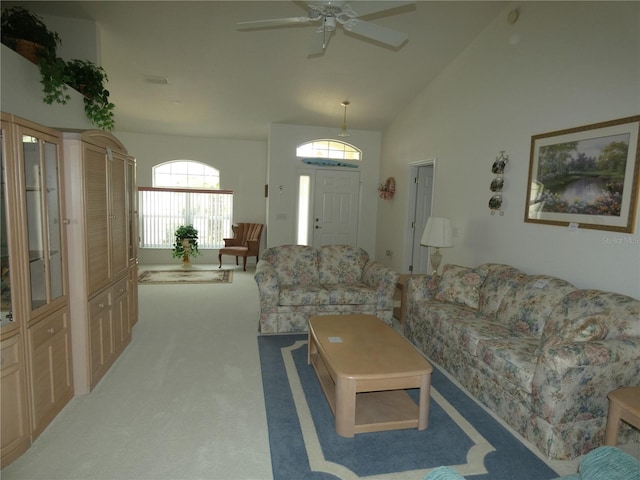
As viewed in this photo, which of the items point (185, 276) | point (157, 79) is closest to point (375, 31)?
point (157, 79)

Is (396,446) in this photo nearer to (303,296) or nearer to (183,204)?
(303,296)

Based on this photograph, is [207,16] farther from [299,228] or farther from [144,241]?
[144,241]

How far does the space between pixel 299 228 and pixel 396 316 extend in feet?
9.65

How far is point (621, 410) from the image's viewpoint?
1967mm

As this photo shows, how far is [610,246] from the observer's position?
2.80 m

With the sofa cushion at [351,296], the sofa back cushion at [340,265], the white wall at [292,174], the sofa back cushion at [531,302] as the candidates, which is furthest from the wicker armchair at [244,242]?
the sofa back cushion at [531,302]

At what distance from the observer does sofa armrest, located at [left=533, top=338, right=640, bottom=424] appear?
203 centimetres

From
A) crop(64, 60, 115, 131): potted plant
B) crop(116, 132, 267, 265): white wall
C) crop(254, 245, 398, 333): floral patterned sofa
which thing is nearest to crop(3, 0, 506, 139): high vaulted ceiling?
crop(64, 60, 115, 131): potted plant

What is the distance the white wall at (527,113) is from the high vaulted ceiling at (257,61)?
469 millimetres

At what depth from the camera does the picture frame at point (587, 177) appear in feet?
8.79

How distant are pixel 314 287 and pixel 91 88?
293cm

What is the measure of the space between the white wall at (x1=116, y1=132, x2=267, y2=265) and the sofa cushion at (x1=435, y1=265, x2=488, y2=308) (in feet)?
16.5

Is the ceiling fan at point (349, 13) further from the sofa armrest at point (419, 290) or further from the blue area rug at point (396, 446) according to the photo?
the blue area rug at point (396, 446)

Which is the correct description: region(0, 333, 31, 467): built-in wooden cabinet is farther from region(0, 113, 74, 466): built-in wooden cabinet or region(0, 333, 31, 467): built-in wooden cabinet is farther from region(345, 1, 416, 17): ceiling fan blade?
region(345, 1, 416, 17): ceiling fan blade
